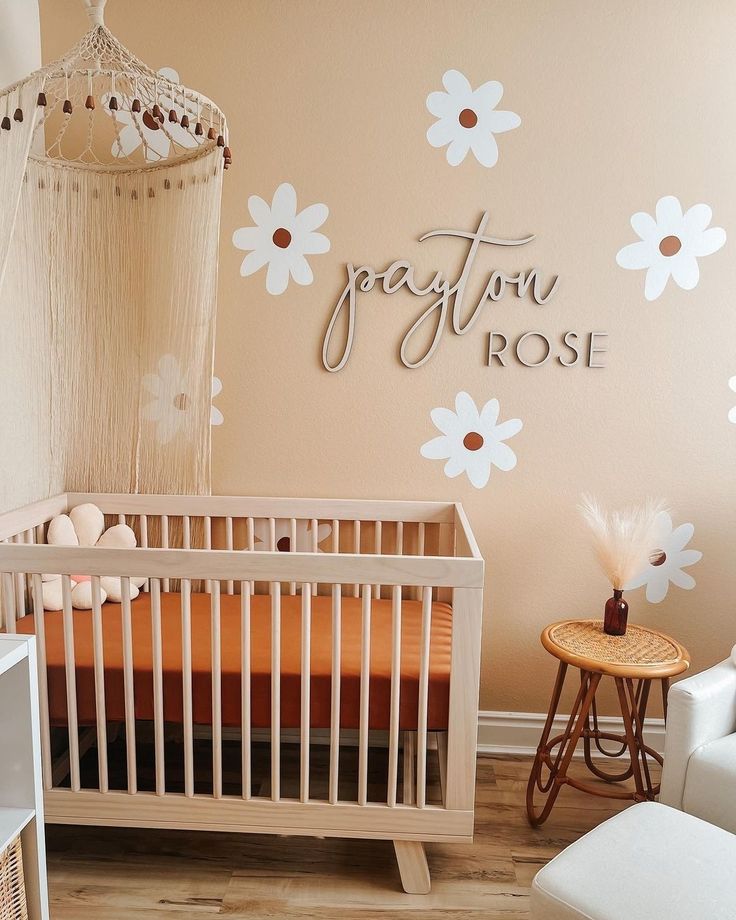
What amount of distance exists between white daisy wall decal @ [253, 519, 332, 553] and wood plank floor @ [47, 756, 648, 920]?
2.78 ft

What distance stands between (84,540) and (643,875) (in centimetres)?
173

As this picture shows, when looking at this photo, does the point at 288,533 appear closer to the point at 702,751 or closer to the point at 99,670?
the point at 99,670

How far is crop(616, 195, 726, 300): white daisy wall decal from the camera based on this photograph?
2.28 metres

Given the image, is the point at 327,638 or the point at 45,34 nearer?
the point at 327,638

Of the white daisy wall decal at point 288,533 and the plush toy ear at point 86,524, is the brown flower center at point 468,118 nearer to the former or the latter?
the white daisy wall decal at point 288,533

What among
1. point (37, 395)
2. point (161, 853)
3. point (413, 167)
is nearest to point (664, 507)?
point (413, 167)

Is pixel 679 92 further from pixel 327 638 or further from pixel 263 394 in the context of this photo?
pixel 327 638

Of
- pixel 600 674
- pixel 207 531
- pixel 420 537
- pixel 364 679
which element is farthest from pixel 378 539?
pixel 600 674

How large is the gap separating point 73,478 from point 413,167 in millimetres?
1455

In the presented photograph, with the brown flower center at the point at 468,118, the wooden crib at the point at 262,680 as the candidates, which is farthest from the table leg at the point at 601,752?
the brown flower center at the point at 468,118

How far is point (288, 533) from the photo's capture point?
2438 millimetres

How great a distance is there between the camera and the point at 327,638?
1998 millimetres

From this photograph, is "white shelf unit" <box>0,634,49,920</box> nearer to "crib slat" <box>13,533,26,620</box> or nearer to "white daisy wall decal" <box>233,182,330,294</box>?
"crib slat" <box>13,533,26,620</box>

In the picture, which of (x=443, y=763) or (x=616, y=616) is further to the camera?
(x=616, y=616)
